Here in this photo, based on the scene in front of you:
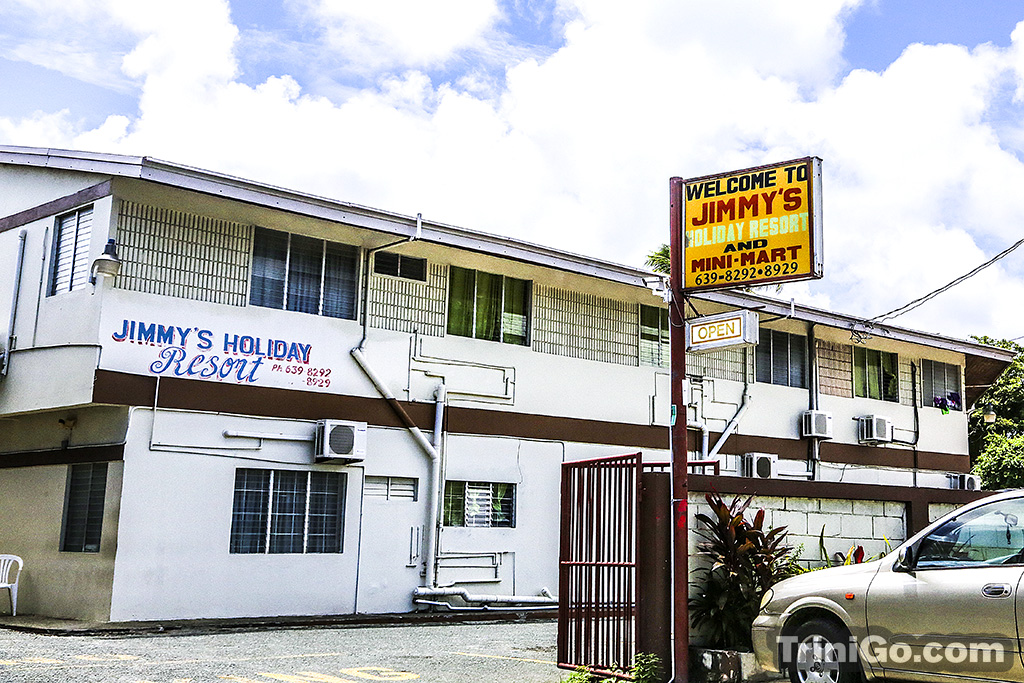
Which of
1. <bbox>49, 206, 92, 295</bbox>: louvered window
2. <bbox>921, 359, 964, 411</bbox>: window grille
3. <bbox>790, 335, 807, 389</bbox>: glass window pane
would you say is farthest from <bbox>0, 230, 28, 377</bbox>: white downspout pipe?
<bbox>921, 359, 964, 411</bbox>: window grille

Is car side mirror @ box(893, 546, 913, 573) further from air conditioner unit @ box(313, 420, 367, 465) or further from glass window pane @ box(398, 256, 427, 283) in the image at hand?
glass window pane @ box(398, 256, 427, 283)

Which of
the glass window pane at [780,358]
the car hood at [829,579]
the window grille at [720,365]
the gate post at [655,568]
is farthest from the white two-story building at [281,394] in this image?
the car hood at [829,579]

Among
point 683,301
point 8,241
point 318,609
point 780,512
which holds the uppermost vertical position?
point 8,241

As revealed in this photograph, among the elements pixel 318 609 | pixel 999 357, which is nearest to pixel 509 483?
pixel 318 609

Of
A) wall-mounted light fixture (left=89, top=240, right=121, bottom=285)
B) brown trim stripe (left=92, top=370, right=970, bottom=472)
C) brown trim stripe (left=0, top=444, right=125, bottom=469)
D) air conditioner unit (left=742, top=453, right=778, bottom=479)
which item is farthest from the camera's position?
air conditioner unit (left=742, top=453, right=778, bottom=479)

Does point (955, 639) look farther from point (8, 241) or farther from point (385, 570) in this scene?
point (8, 241)

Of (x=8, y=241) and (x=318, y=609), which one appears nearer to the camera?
(x=318, y=609)

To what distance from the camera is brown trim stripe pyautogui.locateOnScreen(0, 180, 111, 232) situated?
14.8 m

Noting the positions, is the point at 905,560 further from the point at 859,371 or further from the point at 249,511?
the point at 859,371

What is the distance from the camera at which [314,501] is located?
620 inches

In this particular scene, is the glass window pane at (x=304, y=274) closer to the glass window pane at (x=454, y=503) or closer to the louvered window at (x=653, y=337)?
the glass window pane at (x=454, y=503)

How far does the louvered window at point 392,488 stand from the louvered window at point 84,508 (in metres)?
3.72

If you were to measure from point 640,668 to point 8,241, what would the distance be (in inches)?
498

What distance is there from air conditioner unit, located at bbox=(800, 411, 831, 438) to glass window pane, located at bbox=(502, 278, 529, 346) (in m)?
6.98
